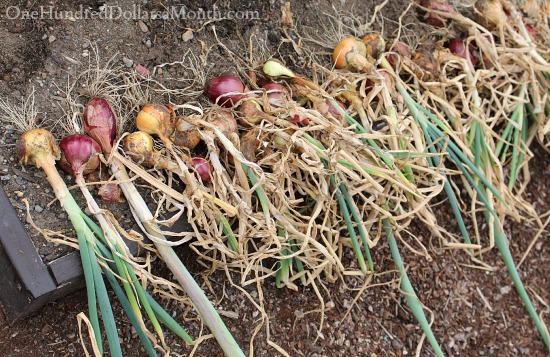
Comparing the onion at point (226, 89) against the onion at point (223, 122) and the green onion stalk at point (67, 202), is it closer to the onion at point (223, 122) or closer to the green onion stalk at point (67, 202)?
the onion at point (223, 122)

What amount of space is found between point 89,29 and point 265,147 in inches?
20.1

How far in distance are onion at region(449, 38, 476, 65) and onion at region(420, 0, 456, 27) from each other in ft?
0.21

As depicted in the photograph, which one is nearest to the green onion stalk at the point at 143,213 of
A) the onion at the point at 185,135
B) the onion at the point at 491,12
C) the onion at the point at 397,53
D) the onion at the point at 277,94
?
the onion at the point at 185,135

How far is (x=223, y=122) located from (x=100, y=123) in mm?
269

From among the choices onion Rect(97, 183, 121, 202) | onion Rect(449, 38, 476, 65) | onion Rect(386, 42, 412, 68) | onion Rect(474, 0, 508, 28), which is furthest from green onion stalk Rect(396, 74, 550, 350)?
onion Rect(97, 183, 121, 202)

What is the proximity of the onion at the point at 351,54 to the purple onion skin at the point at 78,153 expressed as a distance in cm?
68

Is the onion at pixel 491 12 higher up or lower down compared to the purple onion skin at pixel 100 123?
lower down

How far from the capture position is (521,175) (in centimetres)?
197

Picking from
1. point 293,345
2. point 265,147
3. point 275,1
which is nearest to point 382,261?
point 293,345

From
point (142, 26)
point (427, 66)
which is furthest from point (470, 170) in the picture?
point (142, 26)

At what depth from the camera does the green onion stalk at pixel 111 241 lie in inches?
50.4

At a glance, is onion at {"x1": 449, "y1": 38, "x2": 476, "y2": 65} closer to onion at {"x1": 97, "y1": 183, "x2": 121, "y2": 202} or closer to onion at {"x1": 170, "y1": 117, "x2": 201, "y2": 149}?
onion at {"x1": 170, "y1": 117, "x2": 201, "y2": 149}

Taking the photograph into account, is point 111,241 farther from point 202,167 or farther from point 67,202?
point 202,167

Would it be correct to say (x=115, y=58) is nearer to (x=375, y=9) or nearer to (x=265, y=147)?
(x=265, y=147)
